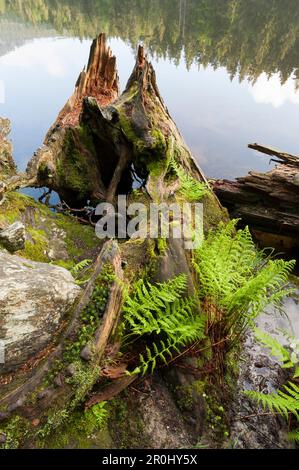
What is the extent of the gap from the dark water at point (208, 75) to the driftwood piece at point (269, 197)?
7065 mm

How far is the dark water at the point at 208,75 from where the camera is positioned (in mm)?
17191

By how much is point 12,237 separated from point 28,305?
1.69m

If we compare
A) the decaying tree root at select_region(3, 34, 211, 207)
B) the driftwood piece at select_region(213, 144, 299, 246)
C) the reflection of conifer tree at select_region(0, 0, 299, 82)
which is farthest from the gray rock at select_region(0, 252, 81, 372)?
the reflection of conifer tree at select_region(0, 0, 299, 82)

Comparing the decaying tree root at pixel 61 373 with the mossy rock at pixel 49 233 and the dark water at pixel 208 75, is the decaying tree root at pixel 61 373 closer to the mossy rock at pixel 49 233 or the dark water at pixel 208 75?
the mossy rock at pixel 49 233

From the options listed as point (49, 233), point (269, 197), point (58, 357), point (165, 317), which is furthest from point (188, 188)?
point (58, 357)

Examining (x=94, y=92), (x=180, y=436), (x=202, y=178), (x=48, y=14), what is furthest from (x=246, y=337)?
(x=48, y=14)

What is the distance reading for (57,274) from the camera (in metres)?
3.87

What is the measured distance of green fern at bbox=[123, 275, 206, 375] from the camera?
354cm

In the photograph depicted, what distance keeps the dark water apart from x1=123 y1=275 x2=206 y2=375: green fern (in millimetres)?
11597

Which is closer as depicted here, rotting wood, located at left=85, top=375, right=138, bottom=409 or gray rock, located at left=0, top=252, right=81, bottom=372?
gray rock, located at left=0, top=252, right=81, bottom=372

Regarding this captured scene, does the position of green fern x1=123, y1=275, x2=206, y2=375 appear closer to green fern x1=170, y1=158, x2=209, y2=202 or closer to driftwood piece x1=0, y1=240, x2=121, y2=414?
driftwood piece x1=0, y1=240, x2=121, y2=414

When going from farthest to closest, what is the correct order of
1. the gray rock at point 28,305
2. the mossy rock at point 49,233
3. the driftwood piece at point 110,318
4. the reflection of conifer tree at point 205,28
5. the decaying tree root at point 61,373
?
the reflection of conifer tree at point 205,28 < the mossy rock at point 49,233 < the driftwood piece at point 110,318 < the gray rock at point 28,305 < the decaying tree root at point 61,373

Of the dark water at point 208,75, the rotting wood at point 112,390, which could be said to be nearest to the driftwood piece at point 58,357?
the rotting wood at point 112,390
